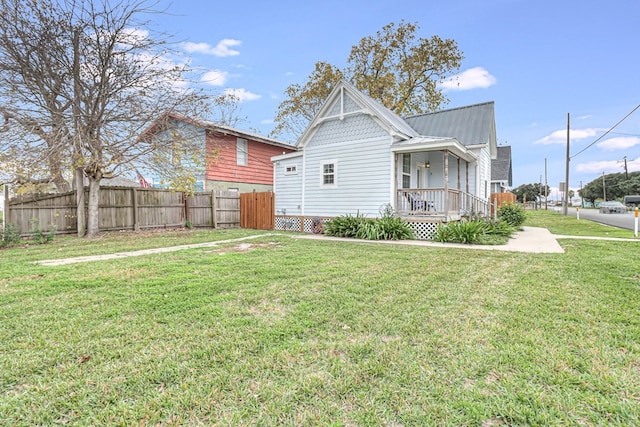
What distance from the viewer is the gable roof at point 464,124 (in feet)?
45.6

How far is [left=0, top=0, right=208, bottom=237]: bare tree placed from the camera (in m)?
9.21

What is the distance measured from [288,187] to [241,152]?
5134mm

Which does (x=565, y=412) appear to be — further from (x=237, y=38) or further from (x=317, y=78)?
(x=317, y=78)

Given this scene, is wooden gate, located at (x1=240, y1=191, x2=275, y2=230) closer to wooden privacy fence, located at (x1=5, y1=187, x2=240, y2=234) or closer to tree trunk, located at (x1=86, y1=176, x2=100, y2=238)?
wooden privacy fence, located at (x1=5, y1=187, x2=240, y2=234)

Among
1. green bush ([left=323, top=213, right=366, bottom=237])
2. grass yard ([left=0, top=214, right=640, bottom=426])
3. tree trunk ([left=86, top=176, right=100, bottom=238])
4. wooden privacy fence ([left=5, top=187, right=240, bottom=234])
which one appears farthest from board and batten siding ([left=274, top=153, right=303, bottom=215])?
grass yard ([left=0, top=214, right=640, bottom=426])

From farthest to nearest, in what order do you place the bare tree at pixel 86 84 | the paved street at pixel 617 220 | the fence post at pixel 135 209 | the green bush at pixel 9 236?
1. the paved street at pixel 617 220
2. the fence post at pixel 135 209
3. the bare tree at pixel 86 84
4. the green bush at pixel 9 236

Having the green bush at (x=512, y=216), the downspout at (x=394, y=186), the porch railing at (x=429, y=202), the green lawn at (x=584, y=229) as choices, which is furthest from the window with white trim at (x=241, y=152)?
the green lawn at (x=584, y=229)

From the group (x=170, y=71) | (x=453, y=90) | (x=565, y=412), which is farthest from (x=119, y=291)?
(x=453, y=90)

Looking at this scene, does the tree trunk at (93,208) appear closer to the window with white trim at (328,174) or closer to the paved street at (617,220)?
the window with white trim at (328,174)

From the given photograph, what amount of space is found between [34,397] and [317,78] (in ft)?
80.2

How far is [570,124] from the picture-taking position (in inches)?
1054

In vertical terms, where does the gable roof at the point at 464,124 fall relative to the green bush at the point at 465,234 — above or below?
above

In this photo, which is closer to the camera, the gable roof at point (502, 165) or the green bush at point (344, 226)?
the green bush at point (344, 226)

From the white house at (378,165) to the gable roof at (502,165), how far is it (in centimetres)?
1427
